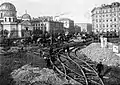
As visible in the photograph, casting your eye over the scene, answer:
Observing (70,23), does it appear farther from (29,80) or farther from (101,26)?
(29,80)

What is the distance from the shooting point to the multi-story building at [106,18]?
70.6 metres

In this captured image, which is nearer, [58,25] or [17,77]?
[17,77]

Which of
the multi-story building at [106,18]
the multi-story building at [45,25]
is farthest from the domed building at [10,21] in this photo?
the multi-story building at [106,18]

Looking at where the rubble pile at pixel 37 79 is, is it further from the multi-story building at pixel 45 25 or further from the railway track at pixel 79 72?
the multi-story building at pixel 45 25

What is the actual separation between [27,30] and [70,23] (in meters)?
67.1

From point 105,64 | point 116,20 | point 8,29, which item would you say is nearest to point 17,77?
point 105,64

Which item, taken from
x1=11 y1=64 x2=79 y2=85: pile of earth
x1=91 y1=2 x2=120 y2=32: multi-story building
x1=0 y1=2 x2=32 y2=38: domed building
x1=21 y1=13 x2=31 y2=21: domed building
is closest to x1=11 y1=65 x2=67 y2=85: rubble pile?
x1=11 y1=64 x2=79 y2=85: pile of earth

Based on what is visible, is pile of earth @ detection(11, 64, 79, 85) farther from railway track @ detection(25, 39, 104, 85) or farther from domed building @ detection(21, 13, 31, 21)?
domed building @ detection(21, 13, 31, 21)

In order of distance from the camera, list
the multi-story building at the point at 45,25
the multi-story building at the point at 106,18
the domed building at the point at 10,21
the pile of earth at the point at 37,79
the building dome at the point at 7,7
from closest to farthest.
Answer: the pile of earth at the point at 37,79, the domed building at the point at 10,21, the building dome at the point at 7,7, the multi-story building at the point at 106,18, the multi-story building at the point at 45,25

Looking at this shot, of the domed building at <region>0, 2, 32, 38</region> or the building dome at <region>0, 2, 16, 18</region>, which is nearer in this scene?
the domed building at <region>0, 2, 32, 38</region>

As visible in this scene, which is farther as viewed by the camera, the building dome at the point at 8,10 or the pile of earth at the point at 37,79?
the building dome at the point at 8,10

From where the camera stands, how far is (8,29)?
6544 centimetres

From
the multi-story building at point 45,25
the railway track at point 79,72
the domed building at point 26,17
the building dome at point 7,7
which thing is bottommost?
the railway track at point 79,72

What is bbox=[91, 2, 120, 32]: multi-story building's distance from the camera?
7062 cm
